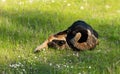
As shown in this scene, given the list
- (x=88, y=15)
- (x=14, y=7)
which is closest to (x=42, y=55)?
(x=88, y=15)

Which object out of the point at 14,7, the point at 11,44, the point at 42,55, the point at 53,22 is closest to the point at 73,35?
the point at 42,55

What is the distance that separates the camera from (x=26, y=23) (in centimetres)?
895

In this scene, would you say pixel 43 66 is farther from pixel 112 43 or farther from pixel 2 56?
pixel 112 43

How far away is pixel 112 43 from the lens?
25.3 feet

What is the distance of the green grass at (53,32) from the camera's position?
6340 mm

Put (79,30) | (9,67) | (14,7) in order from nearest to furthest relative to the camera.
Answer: (9,67), (79,30), (14,7)

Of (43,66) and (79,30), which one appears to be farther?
(79,30)

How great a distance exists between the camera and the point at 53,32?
823 cm

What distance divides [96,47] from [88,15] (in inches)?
90.3

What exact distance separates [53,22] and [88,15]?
1.10 meters

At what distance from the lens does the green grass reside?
250 inches

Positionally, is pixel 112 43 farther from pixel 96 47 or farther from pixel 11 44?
pixel 11 44

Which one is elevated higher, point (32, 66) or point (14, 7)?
point (32, 66)

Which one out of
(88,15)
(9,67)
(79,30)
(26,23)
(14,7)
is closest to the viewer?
(9,67)
